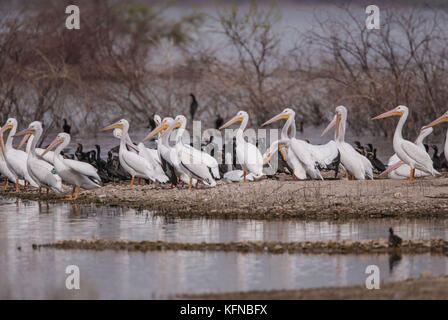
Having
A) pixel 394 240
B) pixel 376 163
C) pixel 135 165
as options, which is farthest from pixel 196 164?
pixel 394 240

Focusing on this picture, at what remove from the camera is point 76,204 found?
1255cm

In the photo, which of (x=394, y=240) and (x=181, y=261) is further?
(x=394, y=240)

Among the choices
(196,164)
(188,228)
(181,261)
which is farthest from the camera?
(196,164)

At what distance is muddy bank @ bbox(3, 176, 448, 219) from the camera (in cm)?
1085

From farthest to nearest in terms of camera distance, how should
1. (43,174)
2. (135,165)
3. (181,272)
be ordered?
(135,165) → (43,174) → (181,272)

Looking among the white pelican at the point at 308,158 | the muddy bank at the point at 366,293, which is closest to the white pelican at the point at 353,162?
the white pelican at the point at 308,158

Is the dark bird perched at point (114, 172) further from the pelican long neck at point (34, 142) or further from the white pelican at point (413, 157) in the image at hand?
the white pelican at point (413, 157)

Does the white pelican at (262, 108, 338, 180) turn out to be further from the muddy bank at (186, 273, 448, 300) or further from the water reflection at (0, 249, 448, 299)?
the muddy bank at (186, 273, 448, 300)

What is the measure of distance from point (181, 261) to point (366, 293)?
6.91 feet

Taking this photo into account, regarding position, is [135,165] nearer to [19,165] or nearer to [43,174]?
[43,174]

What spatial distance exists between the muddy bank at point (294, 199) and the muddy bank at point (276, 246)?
2012 mm

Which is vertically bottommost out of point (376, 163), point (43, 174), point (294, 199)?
point (294, 199)

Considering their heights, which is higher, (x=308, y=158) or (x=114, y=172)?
(x=308, y=158)

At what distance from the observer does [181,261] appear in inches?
323
